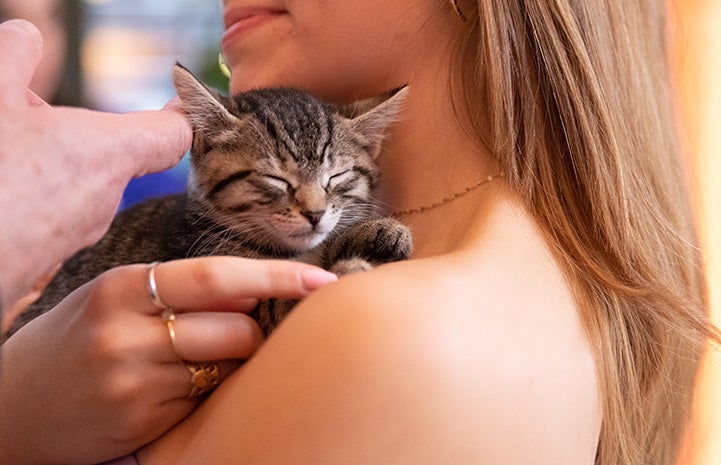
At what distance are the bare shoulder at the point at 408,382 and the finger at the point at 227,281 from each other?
4cm

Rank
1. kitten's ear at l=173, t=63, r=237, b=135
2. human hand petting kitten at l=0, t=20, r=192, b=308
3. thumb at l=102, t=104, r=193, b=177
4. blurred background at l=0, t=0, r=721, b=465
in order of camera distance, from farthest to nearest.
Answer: blurred background at l=0, t=0, r=721, b=465 < kitten's ear at l=173, t=63, r=237, b=135 < thumb at l=102, t=104, r=193, b=177 < human hand petting kitten at l=0, t=20, r=192, b=308

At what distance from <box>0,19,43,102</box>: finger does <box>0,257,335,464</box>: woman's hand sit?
239 millimetres

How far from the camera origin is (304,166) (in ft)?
3.84

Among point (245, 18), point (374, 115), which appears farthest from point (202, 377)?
point (245, 18)

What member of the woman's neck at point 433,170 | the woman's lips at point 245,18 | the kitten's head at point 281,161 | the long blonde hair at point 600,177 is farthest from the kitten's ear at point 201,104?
the long blonde hair at point 600,177

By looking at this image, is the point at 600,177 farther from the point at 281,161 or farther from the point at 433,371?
the point at 281,161

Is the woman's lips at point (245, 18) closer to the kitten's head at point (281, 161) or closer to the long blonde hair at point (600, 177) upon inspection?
the kitten's head at point (281, 161)

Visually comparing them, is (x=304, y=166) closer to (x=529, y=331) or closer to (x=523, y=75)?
(x=523, y=75)

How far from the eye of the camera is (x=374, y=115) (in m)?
1.18

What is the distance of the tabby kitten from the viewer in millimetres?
1138

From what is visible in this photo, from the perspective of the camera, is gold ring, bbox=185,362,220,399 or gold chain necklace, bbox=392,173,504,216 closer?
gold ring, bbox=185,362,220,399

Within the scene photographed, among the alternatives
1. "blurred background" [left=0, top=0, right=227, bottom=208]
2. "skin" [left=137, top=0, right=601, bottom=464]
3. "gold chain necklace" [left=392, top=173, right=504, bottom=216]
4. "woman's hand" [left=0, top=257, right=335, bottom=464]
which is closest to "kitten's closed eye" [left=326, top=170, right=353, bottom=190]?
"gold chain necklace" [left=392, top=173, right=504, bottom=216]

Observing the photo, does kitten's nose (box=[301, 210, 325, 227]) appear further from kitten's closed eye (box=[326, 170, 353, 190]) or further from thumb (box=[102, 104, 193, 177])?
thumb (box=[102, 104, 193, 177])

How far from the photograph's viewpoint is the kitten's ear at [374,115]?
1.14 meters
